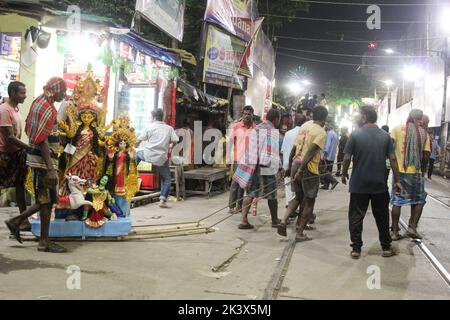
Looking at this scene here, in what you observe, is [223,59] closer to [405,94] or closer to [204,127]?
[204,127]

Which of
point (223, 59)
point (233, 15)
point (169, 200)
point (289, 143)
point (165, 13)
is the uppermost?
point (233, 15)

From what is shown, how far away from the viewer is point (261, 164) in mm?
7852


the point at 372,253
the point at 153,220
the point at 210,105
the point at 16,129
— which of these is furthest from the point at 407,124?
the point at 210,105

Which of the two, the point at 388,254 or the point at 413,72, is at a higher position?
the point at 413,72

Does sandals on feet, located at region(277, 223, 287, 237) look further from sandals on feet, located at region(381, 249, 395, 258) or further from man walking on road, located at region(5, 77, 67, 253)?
man walking on road, located at region(5, 77, 67, 253)

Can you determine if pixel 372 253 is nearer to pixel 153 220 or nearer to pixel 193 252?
pixel 193 252

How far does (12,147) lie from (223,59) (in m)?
9.39

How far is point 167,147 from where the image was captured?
9734 mm

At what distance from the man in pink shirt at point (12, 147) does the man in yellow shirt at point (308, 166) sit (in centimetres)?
373

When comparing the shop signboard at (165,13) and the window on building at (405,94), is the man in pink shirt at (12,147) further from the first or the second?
the window on building at (405,94)

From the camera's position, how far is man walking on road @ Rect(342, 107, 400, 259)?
19.8 ft

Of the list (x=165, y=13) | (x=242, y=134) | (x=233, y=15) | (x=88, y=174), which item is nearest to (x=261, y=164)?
(x=242, y=134)

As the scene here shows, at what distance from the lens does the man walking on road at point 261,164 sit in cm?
782

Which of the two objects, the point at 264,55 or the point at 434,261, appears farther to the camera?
the point at 264,55
